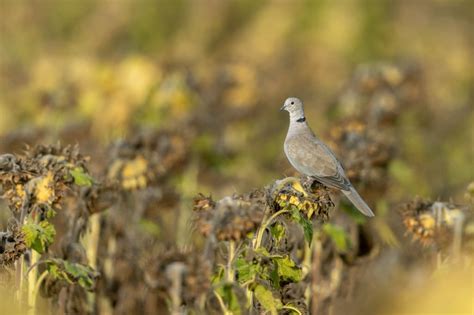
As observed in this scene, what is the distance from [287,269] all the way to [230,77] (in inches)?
309

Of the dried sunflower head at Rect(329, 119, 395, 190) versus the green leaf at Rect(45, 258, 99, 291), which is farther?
the dried sunflower head at Rect(329, 119, 395, 190)

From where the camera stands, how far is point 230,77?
12633 millimetres

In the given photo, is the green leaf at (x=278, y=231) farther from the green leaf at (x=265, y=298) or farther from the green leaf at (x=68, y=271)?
the green leaf at (x=68, y=271)

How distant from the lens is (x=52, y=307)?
5926 millimetres

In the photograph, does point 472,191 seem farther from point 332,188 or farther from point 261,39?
point 261,39

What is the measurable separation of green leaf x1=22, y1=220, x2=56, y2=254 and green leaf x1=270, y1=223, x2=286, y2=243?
43.6 inches

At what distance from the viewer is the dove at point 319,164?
6.57 metres

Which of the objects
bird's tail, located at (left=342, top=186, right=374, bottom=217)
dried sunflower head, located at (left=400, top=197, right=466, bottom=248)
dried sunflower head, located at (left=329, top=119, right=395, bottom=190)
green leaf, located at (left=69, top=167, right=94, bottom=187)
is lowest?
dried sunflower head, located at (left=400, top=197, right=466, bottom=248)

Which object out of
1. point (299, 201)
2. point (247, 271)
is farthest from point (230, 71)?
point (247, 271)

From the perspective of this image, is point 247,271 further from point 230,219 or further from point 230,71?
point 230,71

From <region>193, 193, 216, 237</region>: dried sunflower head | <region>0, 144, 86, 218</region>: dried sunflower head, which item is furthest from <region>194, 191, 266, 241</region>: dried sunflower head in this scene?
<region>0, 144, 86, 218</region>: dried sunflower head

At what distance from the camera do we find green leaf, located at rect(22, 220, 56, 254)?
16.4 ft

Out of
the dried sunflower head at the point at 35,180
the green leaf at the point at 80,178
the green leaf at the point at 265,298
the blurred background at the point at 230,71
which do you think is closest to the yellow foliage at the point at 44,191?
the dried sunflower head at the point at 35,180

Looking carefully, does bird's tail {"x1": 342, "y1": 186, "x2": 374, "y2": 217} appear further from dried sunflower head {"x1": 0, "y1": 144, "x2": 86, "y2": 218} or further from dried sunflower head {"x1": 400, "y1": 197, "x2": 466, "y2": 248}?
dried sunflower head {"x1": 0, "y1": 144, "x2": 86, "y2": 218}
